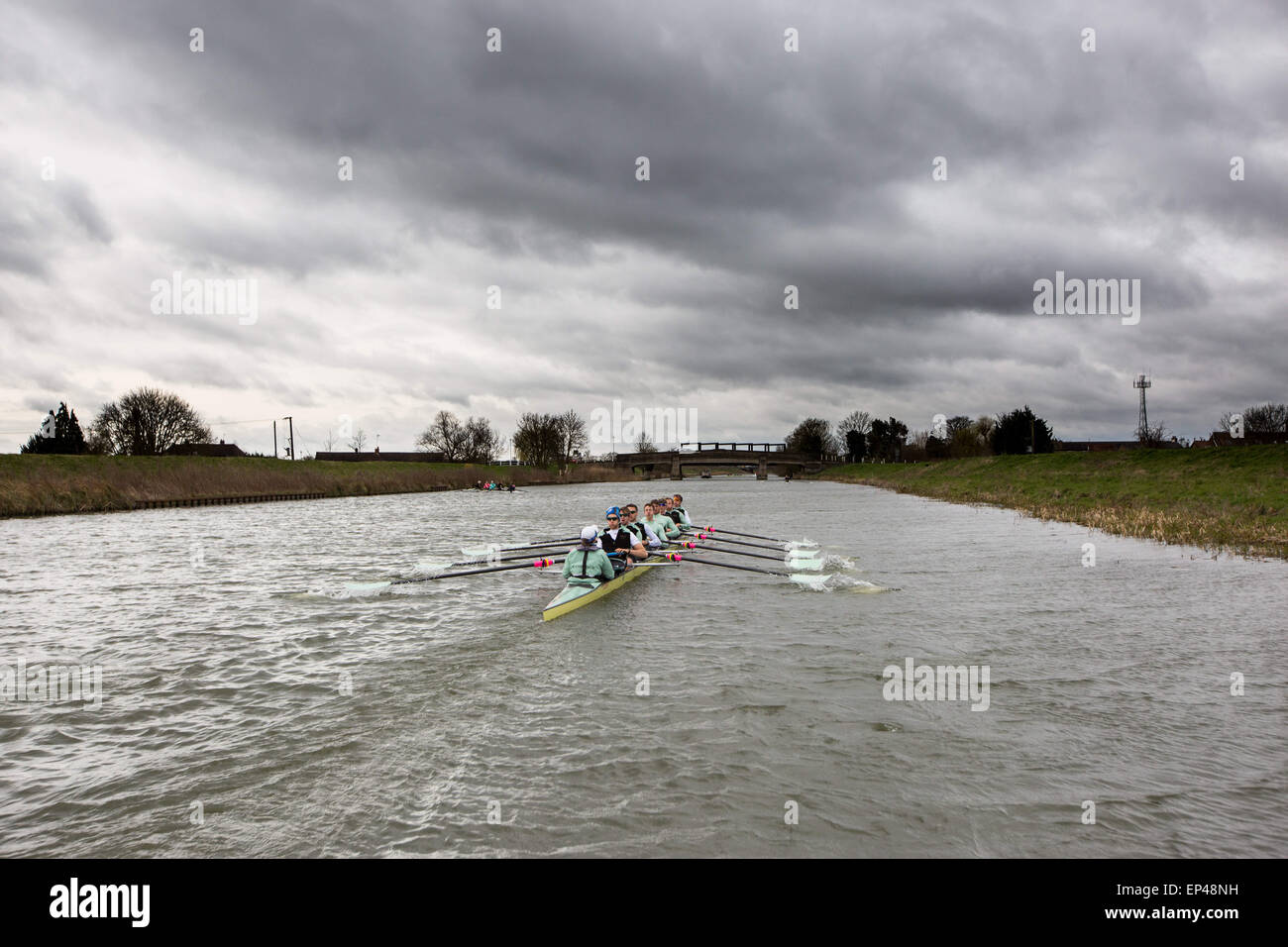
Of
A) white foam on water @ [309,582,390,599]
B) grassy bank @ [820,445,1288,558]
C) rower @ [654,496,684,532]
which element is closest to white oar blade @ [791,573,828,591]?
rower @ [654,496,684,532]

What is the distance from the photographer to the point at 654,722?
7.51 m

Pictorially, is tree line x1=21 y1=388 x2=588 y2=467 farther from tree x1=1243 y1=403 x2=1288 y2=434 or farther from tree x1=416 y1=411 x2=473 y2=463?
tree x1=1243 y1=403 x2=1288 y2=434

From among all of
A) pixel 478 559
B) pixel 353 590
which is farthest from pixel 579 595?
pixel 478 559

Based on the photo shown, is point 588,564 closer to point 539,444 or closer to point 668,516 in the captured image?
point 668,516

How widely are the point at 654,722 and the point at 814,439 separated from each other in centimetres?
14427

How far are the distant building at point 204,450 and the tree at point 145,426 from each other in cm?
103

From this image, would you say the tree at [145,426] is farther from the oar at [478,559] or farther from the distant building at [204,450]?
the oar at [478,559]

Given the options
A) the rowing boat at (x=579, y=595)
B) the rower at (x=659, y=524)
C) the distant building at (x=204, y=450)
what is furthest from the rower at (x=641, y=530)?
the distant building at (x=204, y=450)

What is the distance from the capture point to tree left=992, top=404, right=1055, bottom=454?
253ft

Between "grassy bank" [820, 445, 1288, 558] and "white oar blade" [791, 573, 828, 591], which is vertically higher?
"grassy bank" [820, 445, 1288, 558]

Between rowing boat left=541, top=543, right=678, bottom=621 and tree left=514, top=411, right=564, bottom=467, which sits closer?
rowing boat left=541, top=543, right=678, bottom=621

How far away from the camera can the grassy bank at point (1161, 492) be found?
67.9 feet

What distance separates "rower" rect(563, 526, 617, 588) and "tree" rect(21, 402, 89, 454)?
68.3 meters
